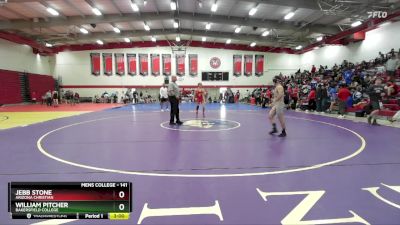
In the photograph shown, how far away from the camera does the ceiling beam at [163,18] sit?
21891 mm

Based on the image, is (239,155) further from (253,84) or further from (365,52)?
(253,84)

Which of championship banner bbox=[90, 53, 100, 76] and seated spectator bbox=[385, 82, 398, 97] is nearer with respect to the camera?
seated spectator bbox=[385, 82, 398, 97]

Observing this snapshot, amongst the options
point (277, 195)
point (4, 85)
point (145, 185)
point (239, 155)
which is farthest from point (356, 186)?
point (4, 85)

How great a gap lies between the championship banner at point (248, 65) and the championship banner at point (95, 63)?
1977 cm

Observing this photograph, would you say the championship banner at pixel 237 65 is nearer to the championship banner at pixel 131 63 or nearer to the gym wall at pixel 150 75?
the gym wall at pixel 150 75

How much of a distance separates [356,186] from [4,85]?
97.6 ft

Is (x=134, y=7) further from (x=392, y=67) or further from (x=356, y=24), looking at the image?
(x=392, y=67)

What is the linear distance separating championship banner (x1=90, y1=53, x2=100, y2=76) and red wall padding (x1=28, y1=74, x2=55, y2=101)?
17.1ft

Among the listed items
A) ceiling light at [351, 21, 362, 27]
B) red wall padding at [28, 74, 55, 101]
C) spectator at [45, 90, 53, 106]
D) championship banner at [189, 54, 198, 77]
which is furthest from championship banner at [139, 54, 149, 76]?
ceiling light at [351, 21, 362, 27]

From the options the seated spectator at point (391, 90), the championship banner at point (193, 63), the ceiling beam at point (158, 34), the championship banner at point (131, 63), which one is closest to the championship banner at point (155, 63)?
the championship banner at point (131, 63)

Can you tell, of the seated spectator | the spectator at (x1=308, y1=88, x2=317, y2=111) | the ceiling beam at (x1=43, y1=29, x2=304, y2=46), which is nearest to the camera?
the seated spectator

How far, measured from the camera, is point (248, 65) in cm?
3616

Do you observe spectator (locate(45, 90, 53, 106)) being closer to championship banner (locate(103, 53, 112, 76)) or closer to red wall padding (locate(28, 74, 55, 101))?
red wall padding (locate(28, 74, 55, 101))
